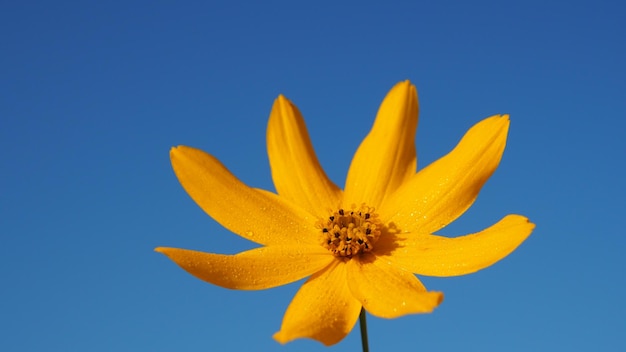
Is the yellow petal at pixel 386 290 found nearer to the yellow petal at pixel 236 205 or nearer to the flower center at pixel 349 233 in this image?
the flower center at pixel 349 233

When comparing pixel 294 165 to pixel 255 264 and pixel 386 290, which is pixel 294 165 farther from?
pixel 386 290

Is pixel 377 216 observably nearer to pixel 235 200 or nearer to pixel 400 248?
pixel 400 248

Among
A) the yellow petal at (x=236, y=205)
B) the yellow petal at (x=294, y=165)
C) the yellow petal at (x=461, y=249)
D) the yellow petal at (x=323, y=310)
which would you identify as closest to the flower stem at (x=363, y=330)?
the yellow petal at (x=323, y=310)

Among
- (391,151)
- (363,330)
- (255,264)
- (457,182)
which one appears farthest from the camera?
(391,151)

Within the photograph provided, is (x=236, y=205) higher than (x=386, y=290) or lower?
higher

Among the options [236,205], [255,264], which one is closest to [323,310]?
[255,264]

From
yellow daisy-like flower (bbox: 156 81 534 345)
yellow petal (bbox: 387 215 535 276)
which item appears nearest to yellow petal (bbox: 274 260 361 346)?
yellow daisy-like flower (bbox: 156 81 534 345)
